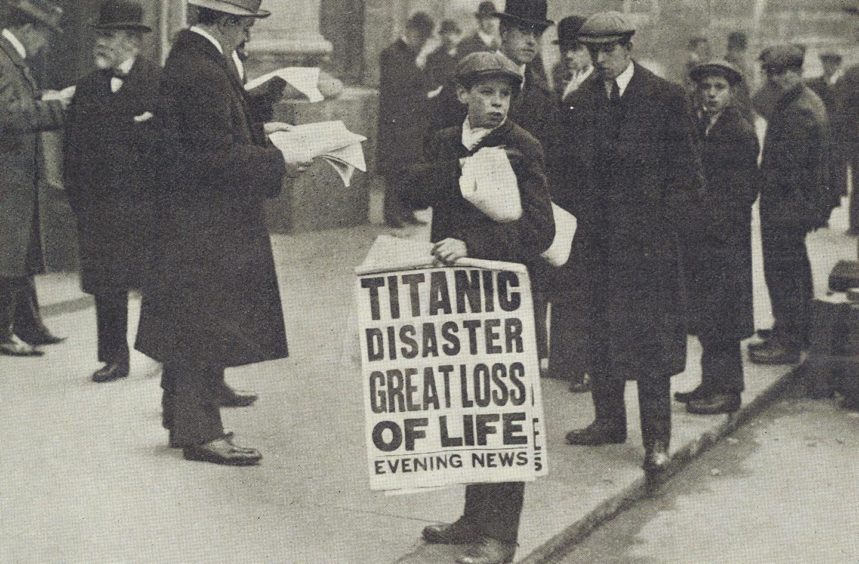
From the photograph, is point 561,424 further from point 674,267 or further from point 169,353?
point 169,353

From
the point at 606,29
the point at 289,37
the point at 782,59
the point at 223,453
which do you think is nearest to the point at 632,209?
the point at 606,29

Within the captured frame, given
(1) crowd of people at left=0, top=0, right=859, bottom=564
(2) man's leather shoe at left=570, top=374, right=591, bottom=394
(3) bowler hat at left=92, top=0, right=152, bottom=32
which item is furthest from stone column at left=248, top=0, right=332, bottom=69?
(2) man's leather shoe at left=570, top=374, right=591, bottom=394

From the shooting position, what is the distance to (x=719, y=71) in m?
7.34

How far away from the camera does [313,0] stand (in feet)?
39.1

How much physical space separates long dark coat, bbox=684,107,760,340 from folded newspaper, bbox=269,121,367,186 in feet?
8.54

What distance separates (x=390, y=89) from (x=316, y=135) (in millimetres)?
7701

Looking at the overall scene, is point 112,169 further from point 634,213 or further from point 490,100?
point 490,100

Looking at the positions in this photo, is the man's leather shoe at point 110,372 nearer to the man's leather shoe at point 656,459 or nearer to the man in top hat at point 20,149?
the man in top hat at point 20,149

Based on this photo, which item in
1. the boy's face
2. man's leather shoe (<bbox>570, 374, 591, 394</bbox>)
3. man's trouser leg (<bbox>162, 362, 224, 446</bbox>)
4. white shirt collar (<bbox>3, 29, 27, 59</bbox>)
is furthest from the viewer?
white shirt collar (<bbox>3, 29, 27, 59</bbox>)

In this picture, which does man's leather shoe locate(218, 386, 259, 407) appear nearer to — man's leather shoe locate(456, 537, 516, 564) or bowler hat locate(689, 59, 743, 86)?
man's leather shoe locate(456, 537, 516, 564)

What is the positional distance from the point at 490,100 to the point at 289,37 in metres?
7.43

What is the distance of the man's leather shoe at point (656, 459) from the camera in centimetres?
622

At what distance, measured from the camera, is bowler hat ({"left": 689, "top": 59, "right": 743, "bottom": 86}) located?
7328 millimetres

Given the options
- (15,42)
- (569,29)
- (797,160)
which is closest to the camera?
(15,42)
